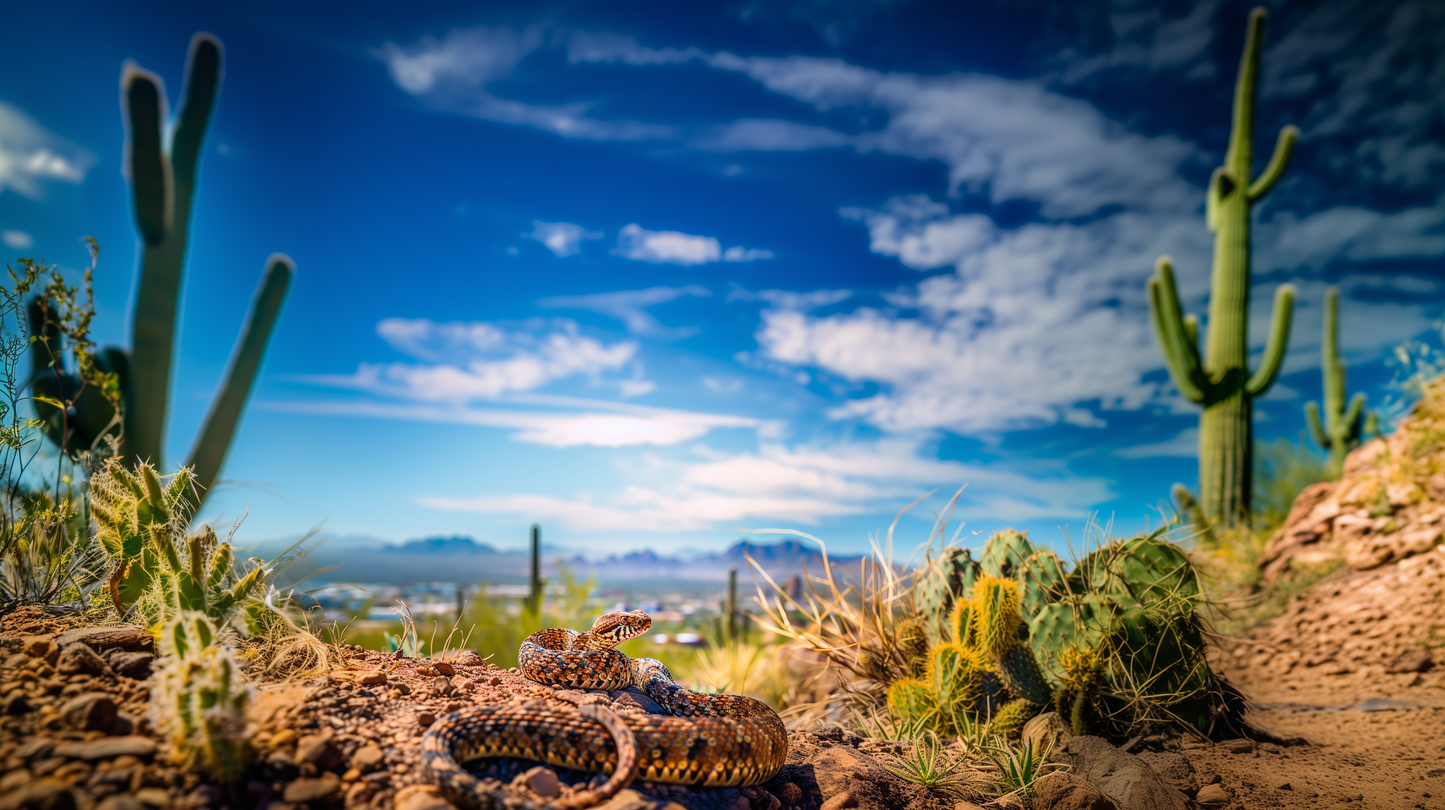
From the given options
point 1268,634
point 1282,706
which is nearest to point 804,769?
point 1282,706

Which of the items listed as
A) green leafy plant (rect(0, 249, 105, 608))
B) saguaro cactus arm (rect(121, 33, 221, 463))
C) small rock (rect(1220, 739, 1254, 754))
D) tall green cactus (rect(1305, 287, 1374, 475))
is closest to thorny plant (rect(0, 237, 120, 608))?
green leafy plant (rect(0, 249, 105, 608))

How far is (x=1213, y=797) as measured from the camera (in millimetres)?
3793

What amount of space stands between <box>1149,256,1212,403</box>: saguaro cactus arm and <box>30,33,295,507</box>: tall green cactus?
19245mm

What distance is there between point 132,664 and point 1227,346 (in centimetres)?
1733

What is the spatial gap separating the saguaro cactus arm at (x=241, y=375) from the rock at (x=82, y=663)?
12725mm

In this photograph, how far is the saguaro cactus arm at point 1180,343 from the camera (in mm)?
14070

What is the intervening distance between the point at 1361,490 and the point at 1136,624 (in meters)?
7.95

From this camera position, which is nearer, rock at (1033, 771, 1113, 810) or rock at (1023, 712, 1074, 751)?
rock at (1033, 771, 1113, 810)

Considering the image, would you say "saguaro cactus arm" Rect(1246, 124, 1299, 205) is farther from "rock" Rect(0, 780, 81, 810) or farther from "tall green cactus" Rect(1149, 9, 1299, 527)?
"rock" Rect(0, 780, 81, 810)

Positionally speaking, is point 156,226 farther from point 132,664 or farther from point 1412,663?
point 1412,663

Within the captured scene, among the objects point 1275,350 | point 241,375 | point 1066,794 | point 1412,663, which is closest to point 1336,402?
point 1275,350

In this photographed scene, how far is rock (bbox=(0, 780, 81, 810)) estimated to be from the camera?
1.94 meters

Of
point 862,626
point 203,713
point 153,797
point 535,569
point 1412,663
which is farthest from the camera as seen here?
point 535,569

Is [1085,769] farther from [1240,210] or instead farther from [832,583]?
[1240,210]
